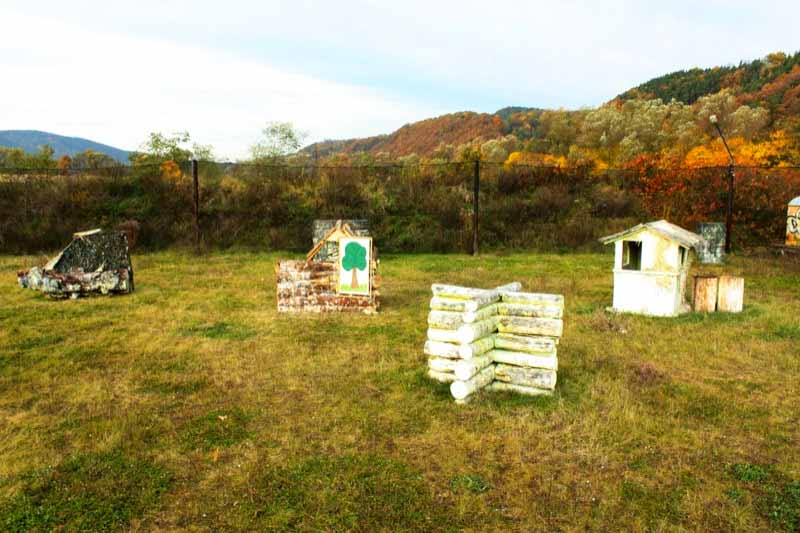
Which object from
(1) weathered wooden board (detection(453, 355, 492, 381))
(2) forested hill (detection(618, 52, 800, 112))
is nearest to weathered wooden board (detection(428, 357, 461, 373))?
(1) weathered wooden board (detection(453, 355, 492, 381))

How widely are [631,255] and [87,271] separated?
12883 millimetres

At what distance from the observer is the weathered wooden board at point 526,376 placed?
21.8 ft

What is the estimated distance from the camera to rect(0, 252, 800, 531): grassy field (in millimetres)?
4359

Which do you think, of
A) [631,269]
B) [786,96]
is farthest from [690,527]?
[786,96]

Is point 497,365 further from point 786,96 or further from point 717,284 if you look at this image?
point 786,96

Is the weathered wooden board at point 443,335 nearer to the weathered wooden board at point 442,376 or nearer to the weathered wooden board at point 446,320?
the weathered wooden board at point 446,320

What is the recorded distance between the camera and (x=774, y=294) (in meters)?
13.1

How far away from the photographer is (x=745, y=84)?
A: 2003 inches

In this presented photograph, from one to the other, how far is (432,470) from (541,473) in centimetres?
99

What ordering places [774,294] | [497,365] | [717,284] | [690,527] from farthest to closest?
[774,294] → [717,284] → [497,365] → [690,527]

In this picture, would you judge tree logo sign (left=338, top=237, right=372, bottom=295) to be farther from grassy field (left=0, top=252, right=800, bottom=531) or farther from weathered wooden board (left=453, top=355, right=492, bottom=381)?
weathered wooden board (left=453, top=355, right=492, bottom=381)

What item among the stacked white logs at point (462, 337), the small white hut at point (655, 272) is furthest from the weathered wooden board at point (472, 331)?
the small white hut at point (655, 272)

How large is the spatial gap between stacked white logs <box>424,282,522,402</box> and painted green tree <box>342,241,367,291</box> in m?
4.22

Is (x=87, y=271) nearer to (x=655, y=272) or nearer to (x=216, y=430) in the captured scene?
(x=216, y=430)
